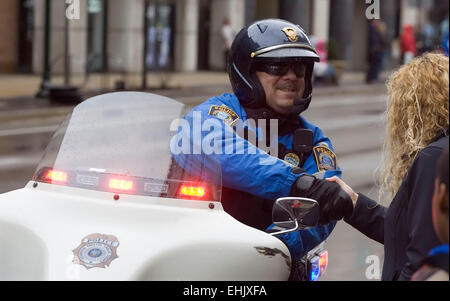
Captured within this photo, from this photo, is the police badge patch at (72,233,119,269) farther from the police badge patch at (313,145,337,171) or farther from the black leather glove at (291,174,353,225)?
the police badge patch at (313,145,337,171)

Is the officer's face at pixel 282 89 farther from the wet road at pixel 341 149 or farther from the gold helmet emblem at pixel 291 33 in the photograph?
the wet road at pixel 341 149

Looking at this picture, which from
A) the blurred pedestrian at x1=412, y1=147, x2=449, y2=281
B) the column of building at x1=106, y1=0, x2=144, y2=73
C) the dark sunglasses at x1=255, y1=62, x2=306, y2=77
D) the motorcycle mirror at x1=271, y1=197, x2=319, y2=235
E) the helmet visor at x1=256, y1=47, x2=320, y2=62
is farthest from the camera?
the column of building at x1=106, y1=0, x2=144, y2=73

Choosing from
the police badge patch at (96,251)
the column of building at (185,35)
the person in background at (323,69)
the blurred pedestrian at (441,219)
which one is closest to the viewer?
the blurred pedestrian at (441,219)

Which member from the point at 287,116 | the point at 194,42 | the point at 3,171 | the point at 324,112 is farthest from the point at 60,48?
the point at 287,116

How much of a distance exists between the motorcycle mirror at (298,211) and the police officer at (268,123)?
218 millimetres

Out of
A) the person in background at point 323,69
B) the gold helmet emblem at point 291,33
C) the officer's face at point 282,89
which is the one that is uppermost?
the gold helmet emblem at point 291,33

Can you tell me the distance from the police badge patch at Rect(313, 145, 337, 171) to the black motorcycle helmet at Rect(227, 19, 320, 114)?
18 centimetres

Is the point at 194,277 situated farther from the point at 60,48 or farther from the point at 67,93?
the point at 60,48

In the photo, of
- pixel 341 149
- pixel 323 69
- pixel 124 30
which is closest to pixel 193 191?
pixel 341 149

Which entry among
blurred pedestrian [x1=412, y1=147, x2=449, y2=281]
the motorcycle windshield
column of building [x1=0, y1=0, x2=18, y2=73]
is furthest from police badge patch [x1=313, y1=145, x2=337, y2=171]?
column of building [x1=0, y1=0, x2=18, y2=73]

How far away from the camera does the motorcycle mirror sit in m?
3.21

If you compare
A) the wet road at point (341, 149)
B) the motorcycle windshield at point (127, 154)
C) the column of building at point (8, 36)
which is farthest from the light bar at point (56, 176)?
the column of building at point (8, 36)

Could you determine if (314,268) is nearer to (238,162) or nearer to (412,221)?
(238,162)

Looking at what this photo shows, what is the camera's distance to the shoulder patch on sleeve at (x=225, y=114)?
390 centimetres
